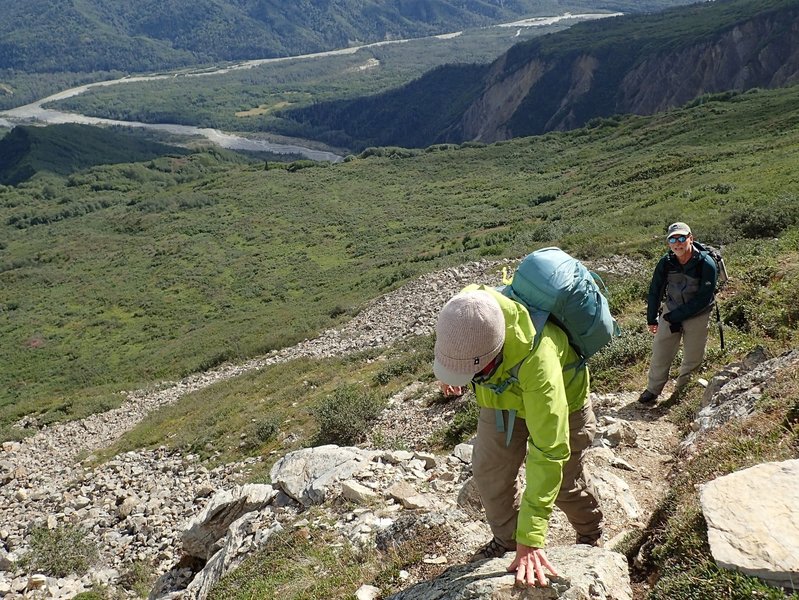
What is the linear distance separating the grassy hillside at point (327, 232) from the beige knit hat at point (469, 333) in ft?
18.7

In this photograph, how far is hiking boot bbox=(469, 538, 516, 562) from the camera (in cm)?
423

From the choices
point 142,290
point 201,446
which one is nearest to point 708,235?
point 201,446

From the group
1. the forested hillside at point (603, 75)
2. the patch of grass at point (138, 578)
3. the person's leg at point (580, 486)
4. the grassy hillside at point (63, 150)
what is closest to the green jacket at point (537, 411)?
the person's leg at point (580, 486)

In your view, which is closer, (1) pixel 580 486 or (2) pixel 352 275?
(1) pixel 580 486

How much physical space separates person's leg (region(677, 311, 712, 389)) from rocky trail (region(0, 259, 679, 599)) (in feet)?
1.80

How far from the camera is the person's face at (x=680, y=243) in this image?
253 inches

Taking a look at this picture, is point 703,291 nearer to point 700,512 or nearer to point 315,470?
point 700,512

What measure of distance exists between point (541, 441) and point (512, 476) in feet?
2.27

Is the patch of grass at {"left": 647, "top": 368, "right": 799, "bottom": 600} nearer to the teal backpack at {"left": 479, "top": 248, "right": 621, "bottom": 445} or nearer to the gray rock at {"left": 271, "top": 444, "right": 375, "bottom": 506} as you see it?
the teal backpack at {"left": 479, "top": 248, "right": 621, "bottom": 445}

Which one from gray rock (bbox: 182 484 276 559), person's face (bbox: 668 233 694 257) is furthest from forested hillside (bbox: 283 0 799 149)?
gray rock (bbox: 182 484 276 559)

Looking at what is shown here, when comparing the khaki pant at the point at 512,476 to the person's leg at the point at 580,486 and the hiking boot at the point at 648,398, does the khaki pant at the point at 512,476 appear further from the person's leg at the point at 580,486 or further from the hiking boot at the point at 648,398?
the hiking boot at the point at 648,398

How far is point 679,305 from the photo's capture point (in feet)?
22.9

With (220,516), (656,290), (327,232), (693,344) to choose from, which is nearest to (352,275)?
(327,232)

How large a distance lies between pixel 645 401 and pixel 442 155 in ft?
260
